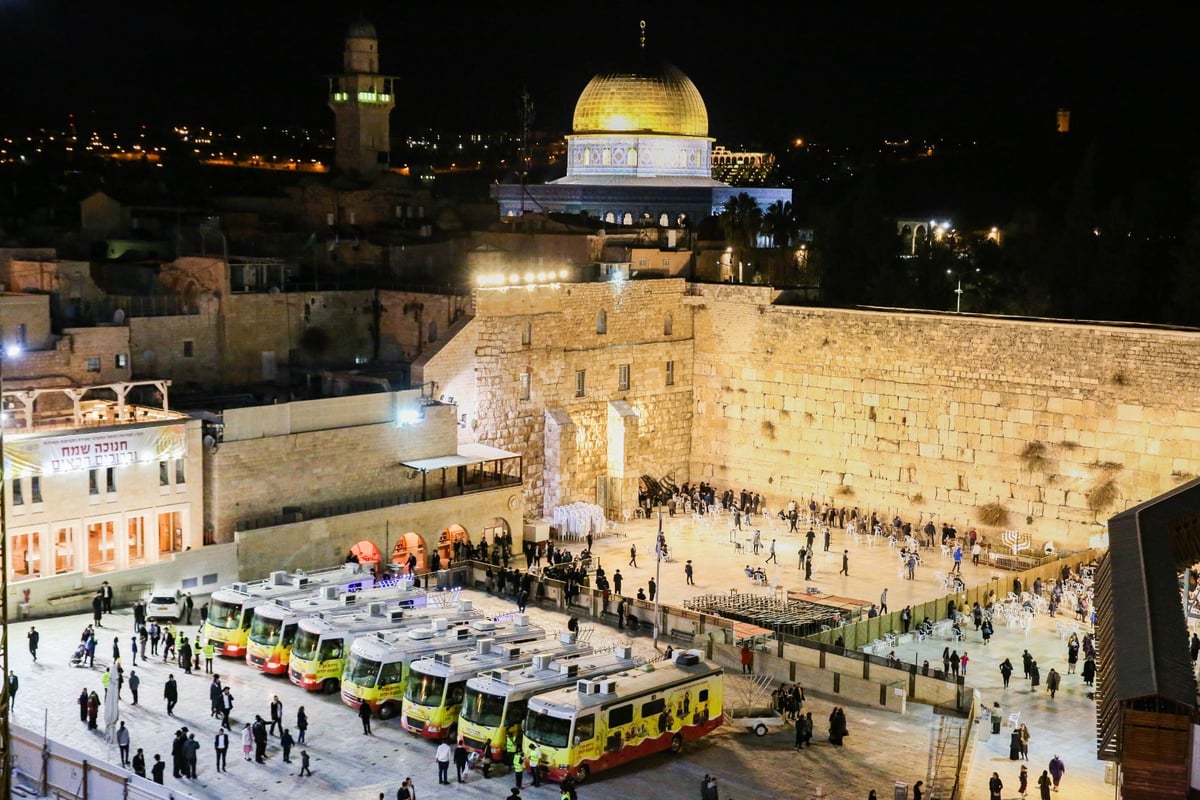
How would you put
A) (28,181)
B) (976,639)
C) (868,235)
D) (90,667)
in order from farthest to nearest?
(28,181) < (868,235) < (976,639) < (90,667)

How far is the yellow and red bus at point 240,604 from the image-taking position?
26.0 meters

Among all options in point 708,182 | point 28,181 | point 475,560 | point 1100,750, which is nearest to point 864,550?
point 475,560

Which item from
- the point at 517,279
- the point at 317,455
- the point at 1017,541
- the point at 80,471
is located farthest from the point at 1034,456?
the point at 80,471

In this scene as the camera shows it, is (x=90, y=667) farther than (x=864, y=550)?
No

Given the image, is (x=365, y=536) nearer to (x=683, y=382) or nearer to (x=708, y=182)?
(x=683, y=382)

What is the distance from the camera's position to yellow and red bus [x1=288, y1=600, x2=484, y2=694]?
80.6 feet

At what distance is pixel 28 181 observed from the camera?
2406 inches

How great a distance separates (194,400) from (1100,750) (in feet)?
73.6

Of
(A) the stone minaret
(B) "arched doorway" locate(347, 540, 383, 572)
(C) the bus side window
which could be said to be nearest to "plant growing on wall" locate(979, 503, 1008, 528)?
(B) "arched doorway" locate(347, 540, 383, 572)

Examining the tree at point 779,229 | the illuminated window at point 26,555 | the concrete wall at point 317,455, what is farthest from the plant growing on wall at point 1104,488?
the illuminated window at point 26,555

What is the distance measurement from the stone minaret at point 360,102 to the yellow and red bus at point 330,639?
115 ft

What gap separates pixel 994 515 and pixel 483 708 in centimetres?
1941

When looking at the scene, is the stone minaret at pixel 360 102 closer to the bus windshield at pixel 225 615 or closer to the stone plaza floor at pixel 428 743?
the stone plaza floor at pixel 428 743

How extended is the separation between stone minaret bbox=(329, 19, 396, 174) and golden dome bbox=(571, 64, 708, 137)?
367 inches
